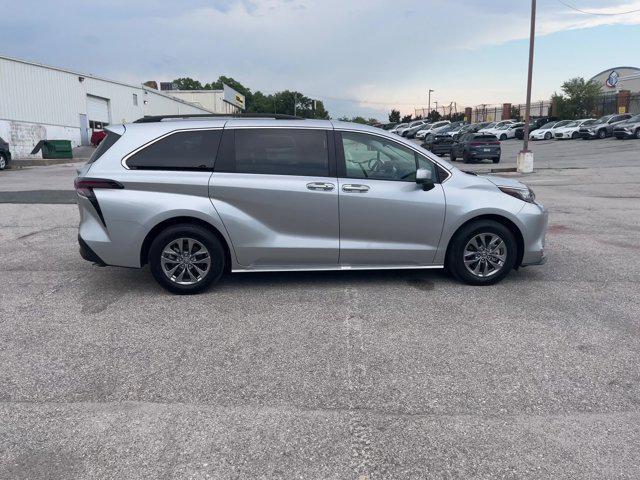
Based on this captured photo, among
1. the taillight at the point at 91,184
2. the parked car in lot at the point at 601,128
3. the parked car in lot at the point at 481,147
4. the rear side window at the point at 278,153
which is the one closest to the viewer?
the taillight at the point at 91,184

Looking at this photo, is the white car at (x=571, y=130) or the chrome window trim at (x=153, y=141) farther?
the white car at (x=571, y=130)

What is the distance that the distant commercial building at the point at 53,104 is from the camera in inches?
1275

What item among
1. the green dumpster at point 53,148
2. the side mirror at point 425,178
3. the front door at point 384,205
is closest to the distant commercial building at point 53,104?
the green dumpster at point 53,148

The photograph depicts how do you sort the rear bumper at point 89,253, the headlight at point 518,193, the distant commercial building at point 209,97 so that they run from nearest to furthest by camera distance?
the rear bumper at point 89,253 < the headlight at point 518,193 < the distant commercial building at point 209,97

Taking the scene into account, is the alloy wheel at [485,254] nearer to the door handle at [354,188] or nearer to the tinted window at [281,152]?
the door handle at [354,188]

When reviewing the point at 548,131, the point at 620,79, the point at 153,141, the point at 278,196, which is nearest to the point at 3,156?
the point at 153,141

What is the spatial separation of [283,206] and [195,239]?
96 centimetres

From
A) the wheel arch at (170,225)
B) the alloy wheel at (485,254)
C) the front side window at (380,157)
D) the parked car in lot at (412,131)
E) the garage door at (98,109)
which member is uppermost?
the garage door at (98,109)

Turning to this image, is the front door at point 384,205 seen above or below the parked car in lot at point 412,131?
below

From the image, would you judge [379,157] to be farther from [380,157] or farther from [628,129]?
[628,129]

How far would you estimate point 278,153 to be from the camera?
18.4 feet

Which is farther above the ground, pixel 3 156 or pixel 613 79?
pixel 613 79

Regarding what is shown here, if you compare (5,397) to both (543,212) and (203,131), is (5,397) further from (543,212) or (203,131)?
(543,212)

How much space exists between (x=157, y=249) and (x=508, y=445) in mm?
3784
